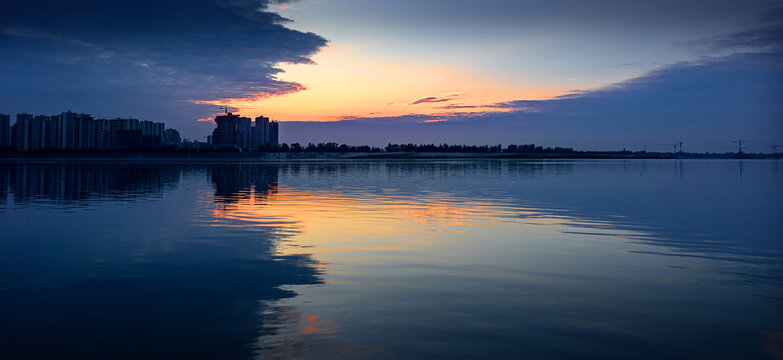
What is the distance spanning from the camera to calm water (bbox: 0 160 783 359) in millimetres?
8047

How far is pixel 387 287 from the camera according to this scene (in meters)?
11.5

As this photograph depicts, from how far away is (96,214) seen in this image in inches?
991

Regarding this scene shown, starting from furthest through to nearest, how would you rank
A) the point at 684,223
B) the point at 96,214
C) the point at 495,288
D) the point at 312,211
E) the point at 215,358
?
1. the point at 312,211
2. the point at 96,214
3. the point at 684,223
4. the point at 495,288
5. the point at 215,358

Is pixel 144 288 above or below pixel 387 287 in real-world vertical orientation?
below

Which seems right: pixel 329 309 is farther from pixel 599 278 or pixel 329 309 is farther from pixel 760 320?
pixel 760 320

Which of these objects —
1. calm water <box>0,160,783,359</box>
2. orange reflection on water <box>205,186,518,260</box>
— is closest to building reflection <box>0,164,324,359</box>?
calm water <box>0,160,783,359</box>

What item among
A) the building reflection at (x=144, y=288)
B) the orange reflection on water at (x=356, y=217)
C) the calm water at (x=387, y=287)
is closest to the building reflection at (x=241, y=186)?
the orange reflection on water at (x=356, y=217)

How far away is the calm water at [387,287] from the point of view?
26.4ft

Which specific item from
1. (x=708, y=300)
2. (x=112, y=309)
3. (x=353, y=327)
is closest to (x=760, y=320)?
(x=708, y=300)

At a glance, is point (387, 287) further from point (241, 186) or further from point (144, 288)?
point (241, 186)

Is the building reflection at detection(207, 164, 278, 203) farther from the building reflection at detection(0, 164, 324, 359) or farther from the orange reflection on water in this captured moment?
the building reflection at detection(0, 164, 324, 359)

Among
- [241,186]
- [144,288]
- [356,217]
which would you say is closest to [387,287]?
[144,288]

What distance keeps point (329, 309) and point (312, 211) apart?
17405 millimetres

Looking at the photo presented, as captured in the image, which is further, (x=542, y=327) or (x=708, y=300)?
(x=708, y=300)
